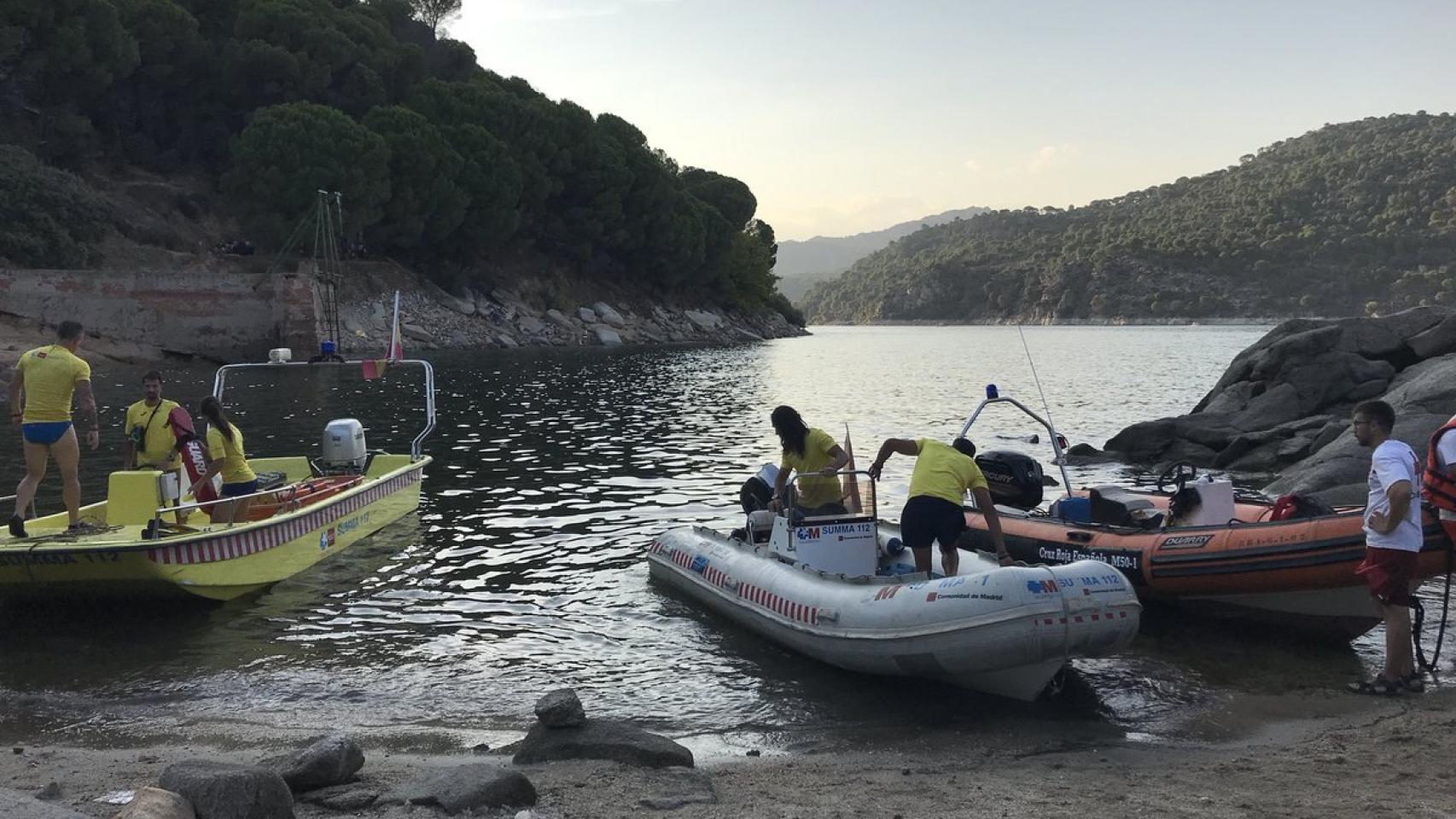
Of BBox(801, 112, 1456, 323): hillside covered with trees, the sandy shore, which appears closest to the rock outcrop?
the sandy shore

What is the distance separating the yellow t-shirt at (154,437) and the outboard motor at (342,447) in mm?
2983

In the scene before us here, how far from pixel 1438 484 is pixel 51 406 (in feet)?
37.6

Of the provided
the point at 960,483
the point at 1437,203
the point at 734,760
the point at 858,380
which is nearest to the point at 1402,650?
the point at 960,483

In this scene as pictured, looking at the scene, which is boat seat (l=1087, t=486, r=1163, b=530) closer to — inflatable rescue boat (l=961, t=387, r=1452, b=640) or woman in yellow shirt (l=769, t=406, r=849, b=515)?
inflatable rescue boat (l=961, t=387, r=1452, b=640)

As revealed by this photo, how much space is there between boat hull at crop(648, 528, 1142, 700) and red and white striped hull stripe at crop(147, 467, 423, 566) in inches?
200

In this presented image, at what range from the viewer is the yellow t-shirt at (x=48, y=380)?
1017 cm

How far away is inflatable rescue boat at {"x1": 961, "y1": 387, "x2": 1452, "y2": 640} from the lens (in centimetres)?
909

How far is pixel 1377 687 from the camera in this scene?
793 centimetres

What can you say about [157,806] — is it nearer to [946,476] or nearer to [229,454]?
[946,476]

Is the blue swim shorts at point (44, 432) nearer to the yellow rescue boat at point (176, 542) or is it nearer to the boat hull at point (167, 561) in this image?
the yellow rescue boat at point (176, 542)

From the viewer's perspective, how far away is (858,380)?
45.0 metres

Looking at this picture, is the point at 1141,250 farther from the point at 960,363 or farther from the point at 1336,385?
the point at 1336,385

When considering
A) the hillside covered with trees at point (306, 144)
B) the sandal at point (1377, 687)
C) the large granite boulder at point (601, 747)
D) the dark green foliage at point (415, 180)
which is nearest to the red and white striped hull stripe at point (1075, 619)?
the sandal at point (1377, 687)

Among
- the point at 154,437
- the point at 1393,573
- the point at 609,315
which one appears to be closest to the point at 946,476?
the point at 1393,573
